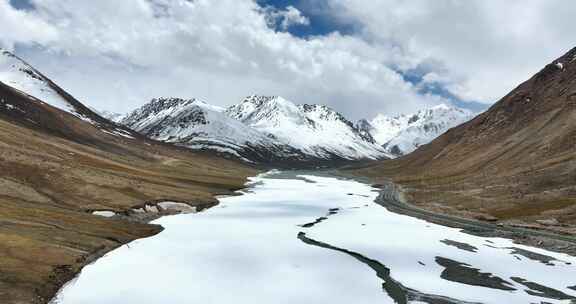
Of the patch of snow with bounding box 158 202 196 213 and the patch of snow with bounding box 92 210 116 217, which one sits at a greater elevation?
the patch of snow with bounding box 158 202 196 213

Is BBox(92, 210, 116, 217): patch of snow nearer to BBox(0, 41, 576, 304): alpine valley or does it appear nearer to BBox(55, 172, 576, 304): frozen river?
BBox(0, 41, 576, 304): alpine valley

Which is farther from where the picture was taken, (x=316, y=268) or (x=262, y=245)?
(x=262, y=245)

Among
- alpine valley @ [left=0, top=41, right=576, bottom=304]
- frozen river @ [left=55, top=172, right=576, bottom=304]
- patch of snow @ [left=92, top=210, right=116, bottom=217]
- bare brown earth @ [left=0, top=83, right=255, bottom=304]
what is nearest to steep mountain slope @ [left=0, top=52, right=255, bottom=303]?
bare brown earth @ [left=0, top=83, right=255, bottom=304]

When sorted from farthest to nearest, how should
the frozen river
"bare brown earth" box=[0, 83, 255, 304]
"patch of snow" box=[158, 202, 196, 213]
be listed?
1. "patch of snow" box=[158, 202, 196, 213]
2. the frozen river
3. "bare brown earth" box=[0, 83, 255, 304]

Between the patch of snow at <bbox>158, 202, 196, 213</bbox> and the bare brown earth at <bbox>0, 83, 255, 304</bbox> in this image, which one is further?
the patch of snow at <bbox>158, 202, 196, 213</bbox>

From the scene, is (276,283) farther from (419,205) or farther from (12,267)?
(419,205)

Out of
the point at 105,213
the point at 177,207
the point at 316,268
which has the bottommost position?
the point at 105,213

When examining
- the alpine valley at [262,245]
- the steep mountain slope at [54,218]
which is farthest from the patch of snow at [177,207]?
the steep mountain slope at [54,218]

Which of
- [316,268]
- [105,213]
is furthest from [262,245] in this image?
[105,213]

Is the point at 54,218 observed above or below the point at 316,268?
below

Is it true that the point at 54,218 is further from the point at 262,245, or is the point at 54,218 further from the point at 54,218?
the point at 262,245

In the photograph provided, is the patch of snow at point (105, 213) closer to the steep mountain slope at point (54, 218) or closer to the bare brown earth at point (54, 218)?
the bare brown earth at point (54, 218)

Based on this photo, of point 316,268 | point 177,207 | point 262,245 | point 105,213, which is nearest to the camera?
point 316,268
